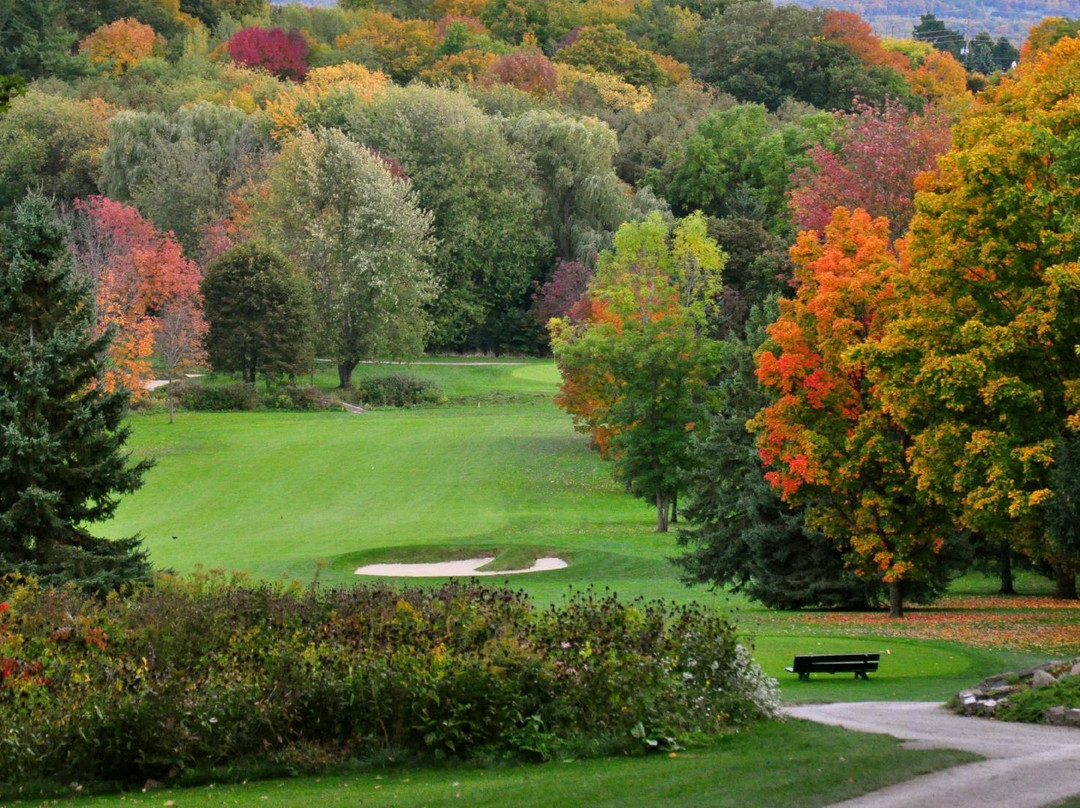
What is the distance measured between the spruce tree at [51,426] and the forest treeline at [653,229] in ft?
5.73

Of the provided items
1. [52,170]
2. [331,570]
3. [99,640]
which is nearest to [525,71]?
[52,170]

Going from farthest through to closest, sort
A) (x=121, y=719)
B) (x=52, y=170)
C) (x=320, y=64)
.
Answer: (x=320, y=64) → (x=52, y=170) → (x=121, y=719)

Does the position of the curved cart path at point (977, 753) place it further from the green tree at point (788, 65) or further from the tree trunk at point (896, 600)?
the green tree at point (788, 65)

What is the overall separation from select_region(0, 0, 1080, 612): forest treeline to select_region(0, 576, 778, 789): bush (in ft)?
19.3

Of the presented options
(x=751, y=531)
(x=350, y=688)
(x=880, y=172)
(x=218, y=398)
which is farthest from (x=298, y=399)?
(x=350, y=688)

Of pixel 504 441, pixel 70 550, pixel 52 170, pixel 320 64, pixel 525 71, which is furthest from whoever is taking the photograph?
pixel 320 64

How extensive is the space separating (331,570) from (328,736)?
22783mm

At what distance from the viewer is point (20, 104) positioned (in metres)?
95.2

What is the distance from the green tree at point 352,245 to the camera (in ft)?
234

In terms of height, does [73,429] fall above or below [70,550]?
above

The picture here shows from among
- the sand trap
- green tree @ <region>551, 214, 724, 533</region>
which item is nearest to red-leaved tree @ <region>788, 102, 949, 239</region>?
green tree @ <region>551, 214, 724, 533</region>

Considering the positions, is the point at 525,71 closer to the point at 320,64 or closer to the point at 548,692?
the point at 320,64

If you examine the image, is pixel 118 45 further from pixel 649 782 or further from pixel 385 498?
pixel 649 782

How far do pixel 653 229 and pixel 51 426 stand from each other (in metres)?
35.6
